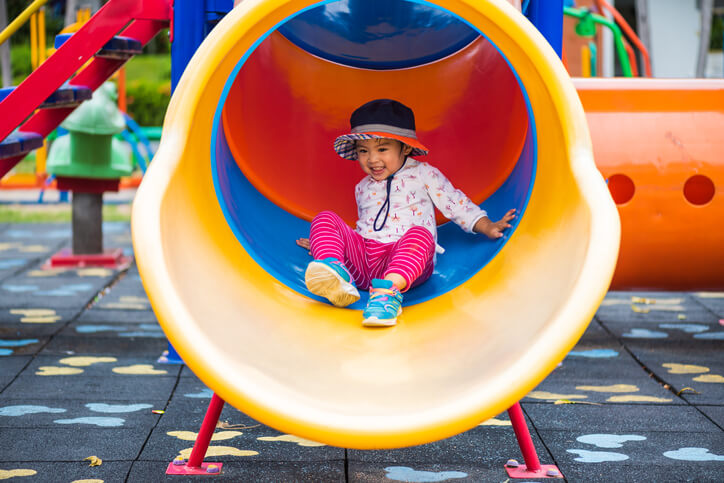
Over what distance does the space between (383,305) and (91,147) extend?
131 inches

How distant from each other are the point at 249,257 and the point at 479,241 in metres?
0.85

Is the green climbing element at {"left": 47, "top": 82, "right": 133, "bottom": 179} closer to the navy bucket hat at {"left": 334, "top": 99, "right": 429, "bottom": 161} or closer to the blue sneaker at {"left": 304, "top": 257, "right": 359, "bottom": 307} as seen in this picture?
the navy bucket hat at {"left": 334, "top": 99, "right": 429, "bottom": 161}

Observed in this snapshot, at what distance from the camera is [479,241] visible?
3025 mm

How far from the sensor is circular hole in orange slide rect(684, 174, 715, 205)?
132 inches

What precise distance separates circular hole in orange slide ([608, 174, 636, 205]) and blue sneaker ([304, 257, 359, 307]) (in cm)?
129

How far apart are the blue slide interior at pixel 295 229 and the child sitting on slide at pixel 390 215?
60 mm

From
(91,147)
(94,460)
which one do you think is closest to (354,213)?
(94,460)

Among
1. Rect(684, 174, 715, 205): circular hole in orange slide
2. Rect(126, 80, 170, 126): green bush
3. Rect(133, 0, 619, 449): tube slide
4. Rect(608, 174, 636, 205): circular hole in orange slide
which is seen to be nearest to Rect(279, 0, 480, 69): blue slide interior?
Rect(133, 0, 619, 449): tube slide

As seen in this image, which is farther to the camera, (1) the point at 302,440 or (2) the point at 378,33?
(2) the point at 378,33

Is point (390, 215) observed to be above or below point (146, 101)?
below

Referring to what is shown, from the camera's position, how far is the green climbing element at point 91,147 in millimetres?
5238

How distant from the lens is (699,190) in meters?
3.39

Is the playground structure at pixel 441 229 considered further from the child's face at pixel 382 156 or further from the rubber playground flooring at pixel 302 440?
the child's face at pixel 382 156

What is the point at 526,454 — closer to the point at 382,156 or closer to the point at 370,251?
the point at 370,251
